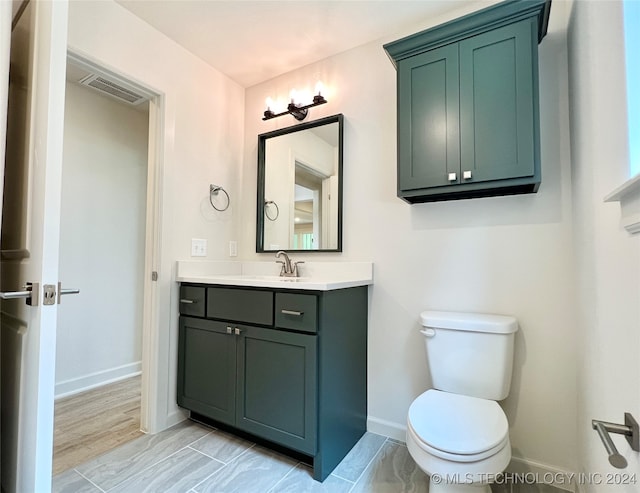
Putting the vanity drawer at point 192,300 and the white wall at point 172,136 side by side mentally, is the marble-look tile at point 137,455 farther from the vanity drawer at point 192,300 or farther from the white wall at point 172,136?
the vanity drawer at point 192,300

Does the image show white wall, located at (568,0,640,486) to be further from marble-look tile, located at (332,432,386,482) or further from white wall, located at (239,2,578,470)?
marble-look tile, located at (332,432,386,482)

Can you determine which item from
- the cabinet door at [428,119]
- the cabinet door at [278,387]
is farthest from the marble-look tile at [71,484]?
the cabinet door at [428,119]

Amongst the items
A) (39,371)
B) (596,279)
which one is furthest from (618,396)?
(39,371)

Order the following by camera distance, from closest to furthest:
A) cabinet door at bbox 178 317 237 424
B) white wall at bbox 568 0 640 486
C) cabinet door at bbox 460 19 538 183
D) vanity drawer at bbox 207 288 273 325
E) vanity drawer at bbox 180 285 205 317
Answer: white wall at bbox 568 0 640 486, cabinet door at bbox 460 19 538 183, vanity drawer at bbox 207 288 273 325, cabinet door at bbox 178 317 237 424, vanity drawer at bbox 180 285 205 317

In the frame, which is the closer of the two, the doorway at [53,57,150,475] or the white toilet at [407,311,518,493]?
the white toilet at [407,311,518,493]

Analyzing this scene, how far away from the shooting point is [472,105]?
1493mm

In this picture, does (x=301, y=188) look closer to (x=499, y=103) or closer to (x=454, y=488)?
(x=499, y=103)

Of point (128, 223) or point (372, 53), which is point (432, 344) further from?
point (128, 223)

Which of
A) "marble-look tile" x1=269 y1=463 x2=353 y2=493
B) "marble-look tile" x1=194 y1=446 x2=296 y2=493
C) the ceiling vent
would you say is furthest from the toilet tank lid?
the ceiling vent

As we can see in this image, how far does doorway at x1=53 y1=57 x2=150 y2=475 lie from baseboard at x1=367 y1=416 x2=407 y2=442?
145 centimetres

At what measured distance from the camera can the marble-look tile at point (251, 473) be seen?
142 centimetres

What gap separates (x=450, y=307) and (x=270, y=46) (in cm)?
193

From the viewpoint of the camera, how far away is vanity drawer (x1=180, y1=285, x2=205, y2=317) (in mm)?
1905

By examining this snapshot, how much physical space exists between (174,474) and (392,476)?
102cm
